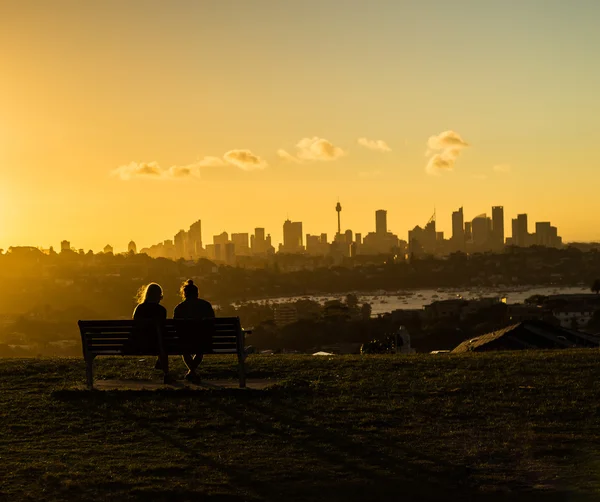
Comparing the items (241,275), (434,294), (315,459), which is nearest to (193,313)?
(315,459)

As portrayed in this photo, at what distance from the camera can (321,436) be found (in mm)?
7062

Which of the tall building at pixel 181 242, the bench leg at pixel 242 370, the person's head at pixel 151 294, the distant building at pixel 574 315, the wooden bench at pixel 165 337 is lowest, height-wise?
the distant building at pixel 574 315

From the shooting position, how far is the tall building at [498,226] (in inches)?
7372

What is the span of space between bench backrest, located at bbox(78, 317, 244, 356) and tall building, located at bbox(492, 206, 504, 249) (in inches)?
7130

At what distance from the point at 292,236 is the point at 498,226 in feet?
146

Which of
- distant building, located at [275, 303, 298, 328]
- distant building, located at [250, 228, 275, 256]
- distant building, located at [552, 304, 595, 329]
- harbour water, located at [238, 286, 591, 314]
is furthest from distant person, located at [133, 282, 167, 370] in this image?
distant building, located at [250, 228, 275, 256]

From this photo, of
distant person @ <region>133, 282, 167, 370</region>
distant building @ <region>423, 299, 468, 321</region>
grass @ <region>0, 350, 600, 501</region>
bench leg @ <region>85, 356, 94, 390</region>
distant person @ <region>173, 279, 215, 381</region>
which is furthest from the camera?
distant building @ <region>423, 299, 468, 321</region>

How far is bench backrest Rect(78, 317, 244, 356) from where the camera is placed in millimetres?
8945

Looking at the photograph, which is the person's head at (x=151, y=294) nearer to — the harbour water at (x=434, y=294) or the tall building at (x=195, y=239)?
the harbour water at (x=434, y=294)

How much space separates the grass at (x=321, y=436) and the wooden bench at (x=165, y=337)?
1.42 feet

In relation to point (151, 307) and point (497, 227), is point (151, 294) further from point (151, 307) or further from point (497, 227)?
point (497, 227)

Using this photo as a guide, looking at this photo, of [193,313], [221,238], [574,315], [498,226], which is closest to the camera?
[193,313]

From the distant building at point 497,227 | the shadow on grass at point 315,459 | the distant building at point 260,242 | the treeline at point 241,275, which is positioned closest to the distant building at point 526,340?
the shadow on grass at point 315,459

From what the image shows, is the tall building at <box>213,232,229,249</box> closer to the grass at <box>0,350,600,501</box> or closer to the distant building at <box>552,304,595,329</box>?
the distant building at <box>552,304,595,329</box>
